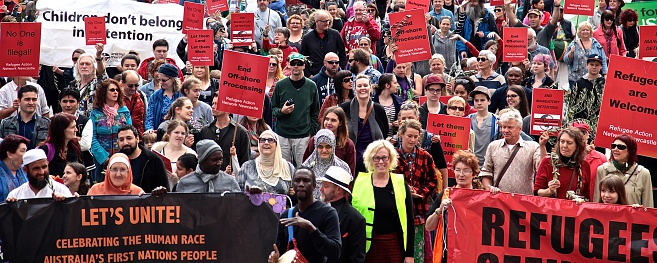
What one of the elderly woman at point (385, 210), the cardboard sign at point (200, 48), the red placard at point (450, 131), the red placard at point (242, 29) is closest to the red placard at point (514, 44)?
the red placard at point (242, 29)

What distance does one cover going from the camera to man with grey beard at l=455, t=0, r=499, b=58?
70.2 feet

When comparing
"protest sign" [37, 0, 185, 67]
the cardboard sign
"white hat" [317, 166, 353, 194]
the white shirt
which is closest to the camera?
"white hat" [317, 166, 353, 194]

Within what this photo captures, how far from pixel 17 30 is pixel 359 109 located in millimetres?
3953

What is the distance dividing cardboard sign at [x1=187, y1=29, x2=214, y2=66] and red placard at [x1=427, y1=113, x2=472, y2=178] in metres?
4.69

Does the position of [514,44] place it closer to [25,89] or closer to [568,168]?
[568,168]

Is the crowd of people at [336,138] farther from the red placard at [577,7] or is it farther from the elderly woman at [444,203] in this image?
the red placard at [577,7]

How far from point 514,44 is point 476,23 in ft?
8.15

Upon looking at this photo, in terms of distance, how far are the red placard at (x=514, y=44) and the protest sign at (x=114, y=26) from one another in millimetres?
4891

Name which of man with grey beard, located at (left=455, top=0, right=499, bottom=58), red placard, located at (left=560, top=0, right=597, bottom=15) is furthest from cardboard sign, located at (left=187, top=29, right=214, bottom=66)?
red placard, located at (left=560, top=0, right=597, bottom=15)

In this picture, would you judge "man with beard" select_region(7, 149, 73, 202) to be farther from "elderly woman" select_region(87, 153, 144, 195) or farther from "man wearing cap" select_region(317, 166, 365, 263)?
"man wearing cap" select_region(317, 166, 365, 263)

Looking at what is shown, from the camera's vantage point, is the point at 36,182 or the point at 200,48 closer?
the point at 36,182

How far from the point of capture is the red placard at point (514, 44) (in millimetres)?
18938

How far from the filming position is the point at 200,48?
17891 millimetres

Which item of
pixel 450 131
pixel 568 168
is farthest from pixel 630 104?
pixel 450 131
